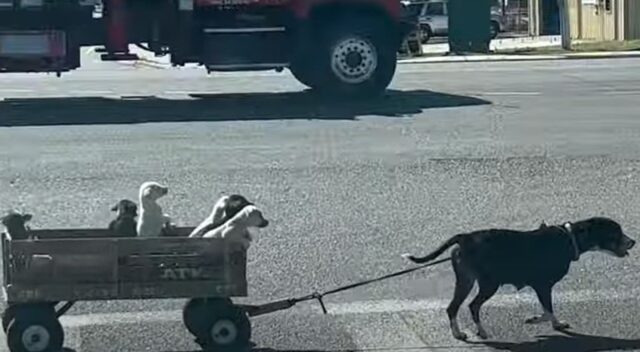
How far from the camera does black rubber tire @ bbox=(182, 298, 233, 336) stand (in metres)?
6.84

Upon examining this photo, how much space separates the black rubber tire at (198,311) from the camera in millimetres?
6844

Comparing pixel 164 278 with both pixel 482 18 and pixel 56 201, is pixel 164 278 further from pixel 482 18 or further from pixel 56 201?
pixel 482 18

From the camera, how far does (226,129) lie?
644 inches

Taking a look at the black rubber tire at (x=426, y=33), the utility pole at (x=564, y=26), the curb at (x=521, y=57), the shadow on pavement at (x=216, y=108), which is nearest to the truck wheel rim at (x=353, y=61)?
the shadow on pavement at (x=216, y=108)

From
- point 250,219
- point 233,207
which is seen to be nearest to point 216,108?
point 233,207

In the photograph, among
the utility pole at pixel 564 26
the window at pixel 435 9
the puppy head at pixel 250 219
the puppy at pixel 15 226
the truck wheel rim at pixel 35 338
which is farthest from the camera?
the window at pixel 435 9

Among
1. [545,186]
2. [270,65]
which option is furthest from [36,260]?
[270,65]

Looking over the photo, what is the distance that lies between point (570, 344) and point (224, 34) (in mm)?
12949

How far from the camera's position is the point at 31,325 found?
6.69 meters

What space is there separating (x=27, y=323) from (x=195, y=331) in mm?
760

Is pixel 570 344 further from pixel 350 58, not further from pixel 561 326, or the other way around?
pixel 350 58

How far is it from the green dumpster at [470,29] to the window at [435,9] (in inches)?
544

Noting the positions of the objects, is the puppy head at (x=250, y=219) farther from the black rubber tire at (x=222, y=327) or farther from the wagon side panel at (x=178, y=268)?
the black rubber tire at (x=222, y=327)

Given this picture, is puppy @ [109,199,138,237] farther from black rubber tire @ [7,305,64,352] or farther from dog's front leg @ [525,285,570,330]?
dog's front leg @ [525,285,570,330]
